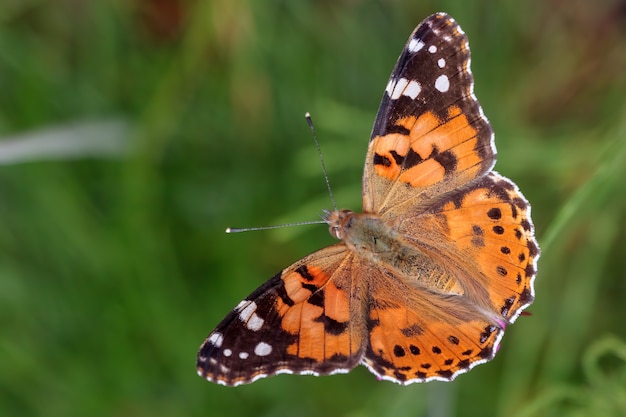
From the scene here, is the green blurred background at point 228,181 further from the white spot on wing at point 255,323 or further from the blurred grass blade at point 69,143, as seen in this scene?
the white spot on wing at point 255,323

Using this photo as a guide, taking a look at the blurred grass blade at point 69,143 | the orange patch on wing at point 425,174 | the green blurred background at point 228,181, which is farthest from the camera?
Answer: the green blurred background at point 228,181

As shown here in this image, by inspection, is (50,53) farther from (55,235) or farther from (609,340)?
(609,340)

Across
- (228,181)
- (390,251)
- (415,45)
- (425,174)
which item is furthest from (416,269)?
(228,181)

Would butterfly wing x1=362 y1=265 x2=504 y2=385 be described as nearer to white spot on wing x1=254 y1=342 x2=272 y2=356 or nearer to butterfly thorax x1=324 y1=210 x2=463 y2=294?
butterfly thorax x1=324 y1=210 x2=463 y2=294

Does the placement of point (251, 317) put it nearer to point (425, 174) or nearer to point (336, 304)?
point (336, 304)

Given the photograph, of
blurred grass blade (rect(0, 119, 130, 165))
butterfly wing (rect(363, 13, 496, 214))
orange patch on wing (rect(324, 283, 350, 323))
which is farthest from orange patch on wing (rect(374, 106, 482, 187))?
blurred grass blade (rect(0, 119, 130, 165))

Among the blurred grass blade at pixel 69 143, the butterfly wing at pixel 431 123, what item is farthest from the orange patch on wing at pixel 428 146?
the blurred grass blade at pixel 69 143
